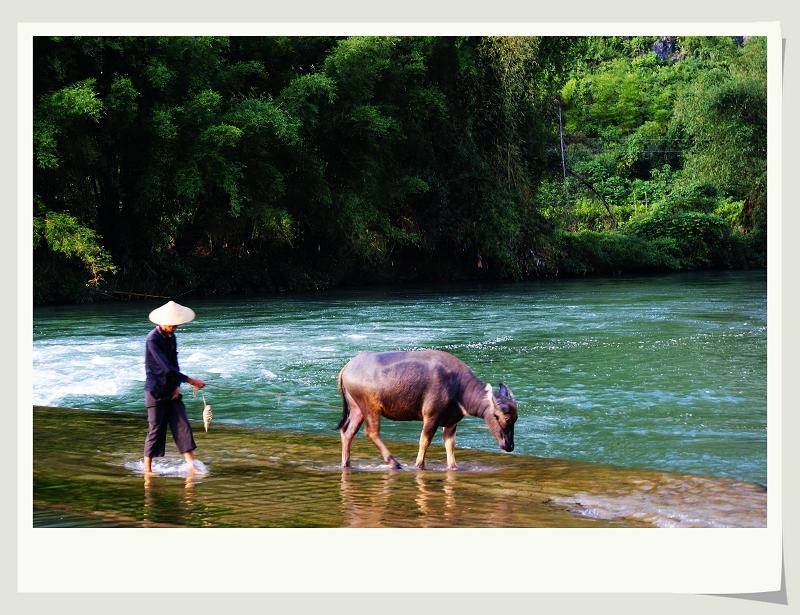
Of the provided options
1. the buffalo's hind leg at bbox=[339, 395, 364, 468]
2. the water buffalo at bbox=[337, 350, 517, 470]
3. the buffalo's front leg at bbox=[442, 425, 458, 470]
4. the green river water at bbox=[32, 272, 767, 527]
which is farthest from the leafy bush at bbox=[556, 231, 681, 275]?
the water buffalo at bbox=[337, 350, 517, 470]

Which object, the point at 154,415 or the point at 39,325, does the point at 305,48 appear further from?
the point at 154,415

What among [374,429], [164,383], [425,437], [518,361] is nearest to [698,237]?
[518,361]

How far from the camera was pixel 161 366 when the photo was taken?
7922 millimetres

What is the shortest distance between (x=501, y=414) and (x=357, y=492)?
1.10 metres

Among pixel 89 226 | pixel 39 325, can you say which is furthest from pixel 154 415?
pixel 89 226

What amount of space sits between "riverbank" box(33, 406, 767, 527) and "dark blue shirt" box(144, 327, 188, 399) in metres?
0.68

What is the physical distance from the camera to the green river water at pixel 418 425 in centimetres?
737

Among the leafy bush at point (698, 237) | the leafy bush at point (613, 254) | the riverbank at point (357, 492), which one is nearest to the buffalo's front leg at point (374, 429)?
the riverbank at point (357, 492)

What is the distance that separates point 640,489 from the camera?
7945 millimetres

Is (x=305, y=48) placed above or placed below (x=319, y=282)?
above

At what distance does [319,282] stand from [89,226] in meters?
7.53

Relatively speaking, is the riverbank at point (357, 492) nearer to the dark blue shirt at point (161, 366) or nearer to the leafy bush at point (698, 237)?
the dark blue shirt at point (161, 366)

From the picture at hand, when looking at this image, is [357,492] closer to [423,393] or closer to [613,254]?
[423,393]

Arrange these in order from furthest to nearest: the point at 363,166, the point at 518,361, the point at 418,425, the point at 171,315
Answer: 1. the point at 363,166
2. the point at 518,361
3. the point at 418,425
4. the point at 171,315
